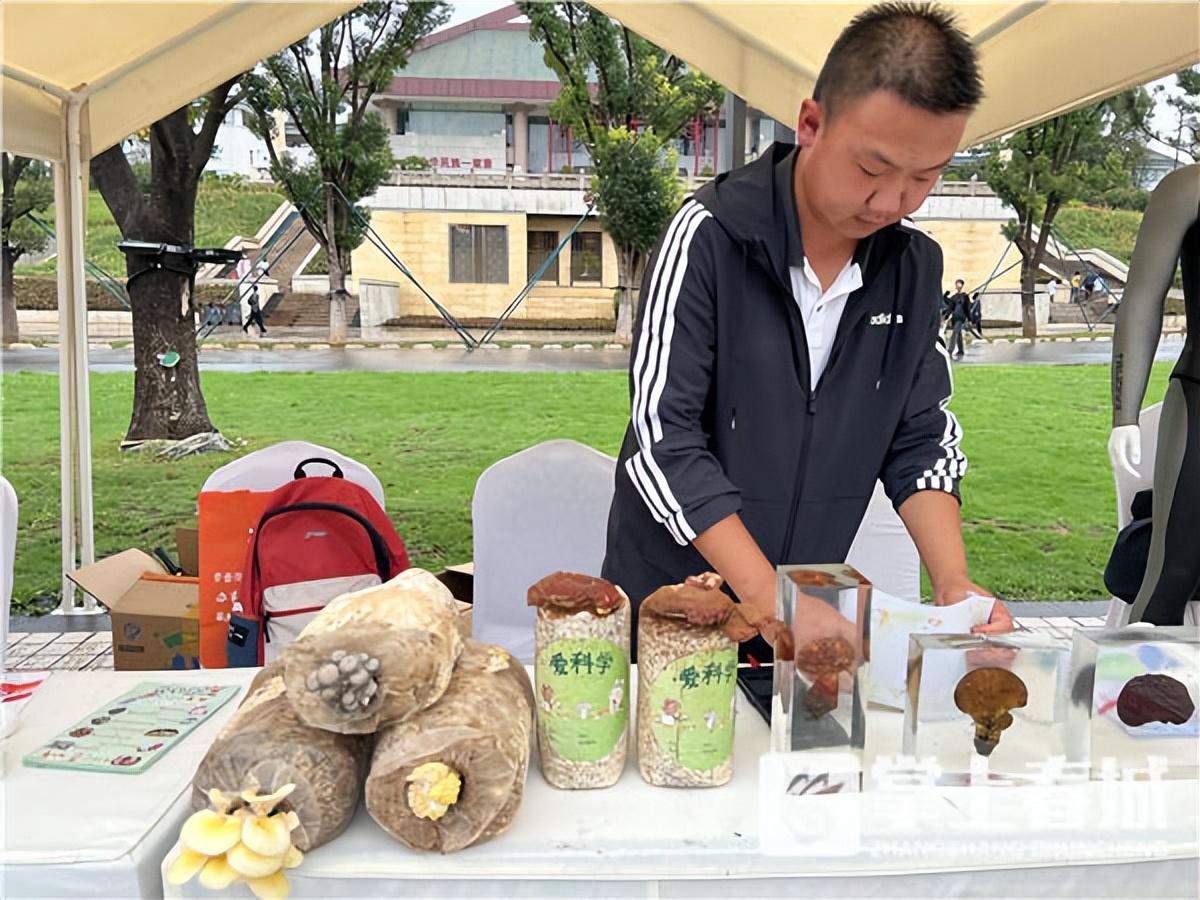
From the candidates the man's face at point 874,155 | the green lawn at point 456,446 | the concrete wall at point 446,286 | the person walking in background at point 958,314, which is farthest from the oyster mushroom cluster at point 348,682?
the person walking in background at point 958,314

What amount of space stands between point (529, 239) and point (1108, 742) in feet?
21.8

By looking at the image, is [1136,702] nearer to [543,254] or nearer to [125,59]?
[125,59]

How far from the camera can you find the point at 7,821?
0.95 m

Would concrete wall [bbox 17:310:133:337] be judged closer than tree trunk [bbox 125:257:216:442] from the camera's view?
Yes

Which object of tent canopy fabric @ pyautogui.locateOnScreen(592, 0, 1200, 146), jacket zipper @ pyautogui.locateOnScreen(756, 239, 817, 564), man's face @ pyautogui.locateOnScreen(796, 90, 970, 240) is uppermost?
tent canopy fabric @ pyautogui.locateOnScreen(592, 0, 1200, 146)

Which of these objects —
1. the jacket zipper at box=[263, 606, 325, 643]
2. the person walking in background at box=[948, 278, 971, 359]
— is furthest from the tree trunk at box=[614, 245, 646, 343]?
the jacket zipper at box=[263, 606, 325, 643]

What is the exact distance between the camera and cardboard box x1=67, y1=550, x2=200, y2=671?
97.8 inches

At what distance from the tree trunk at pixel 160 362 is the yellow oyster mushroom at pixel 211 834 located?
5.27 meters

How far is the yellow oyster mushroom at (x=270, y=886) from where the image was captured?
2.76ft

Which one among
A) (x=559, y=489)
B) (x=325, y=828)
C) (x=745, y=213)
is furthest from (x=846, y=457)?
(x=559, y=489)

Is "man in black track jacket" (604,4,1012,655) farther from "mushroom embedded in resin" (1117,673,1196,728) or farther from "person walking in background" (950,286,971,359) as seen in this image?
"person walking in background" (950,286,971,359)

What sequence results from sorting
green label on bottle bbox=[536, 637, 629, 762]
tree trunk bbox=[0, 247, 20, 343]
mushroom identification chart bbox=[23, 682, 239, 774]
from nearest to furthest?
green label on bottle bbox=[536, 637, 629, 762], mushroom identification chart bbox=[23, 682, 239, 774], tree trunk bbox=[0, 247, 20, 343]

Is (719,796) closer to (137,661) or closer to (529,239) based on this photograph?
(137,661)

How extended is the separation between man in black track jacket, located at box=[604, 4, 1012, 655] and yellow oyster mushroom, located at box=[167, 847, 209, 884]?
673mm
